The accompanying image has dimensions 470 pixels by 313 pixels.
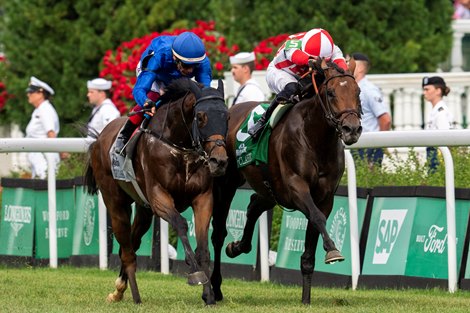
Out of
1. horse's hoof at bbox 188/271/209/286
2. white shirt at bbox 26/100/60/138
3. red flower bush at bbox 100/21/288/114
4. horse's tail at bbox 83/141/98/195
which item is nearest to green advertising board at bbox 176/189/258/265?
horse's tail at bbox 83/141/98/195

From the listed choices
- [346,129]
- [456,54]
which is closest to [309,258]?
[346,129]

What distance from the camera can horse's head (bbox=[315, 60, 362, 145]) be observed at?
9047mm

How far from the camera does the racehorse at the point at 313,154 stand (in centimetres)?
921

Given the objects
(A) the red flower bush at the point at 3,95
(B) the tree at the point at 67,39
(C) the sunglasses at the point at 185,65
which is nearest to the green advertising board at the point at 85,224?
(C) the sunglasses at the point at 185,65

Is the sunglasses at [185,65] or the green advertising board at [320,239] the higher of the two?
the sunglasses at [185,65]

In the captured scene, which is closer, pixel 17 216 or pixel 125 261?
pixel 125 261

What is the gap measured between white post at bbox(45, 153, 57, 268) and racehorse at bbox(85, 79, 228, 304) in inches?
106

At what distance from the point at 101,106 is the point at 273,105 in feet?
17.5

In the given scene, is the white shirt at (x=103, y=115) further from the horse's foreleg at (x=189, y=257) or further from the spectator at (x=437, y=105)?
the horse's foreleg at (x=189, y=257)

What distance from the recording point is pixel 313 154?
9609mm

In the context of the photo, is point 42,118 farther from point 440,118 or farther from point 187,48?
point 187,48

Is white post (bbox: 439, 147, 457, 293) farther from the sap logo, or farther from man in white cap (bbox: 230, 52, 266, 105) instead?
man in white cap (bbox: 230, 52, 266, 105)

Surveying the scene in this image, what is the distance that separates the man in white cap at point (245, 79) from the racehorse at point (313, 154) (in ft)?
9.48

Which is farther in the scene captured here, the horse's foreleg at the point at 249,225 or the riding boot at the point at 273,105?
the horse's foreleg at the point at 249,225
